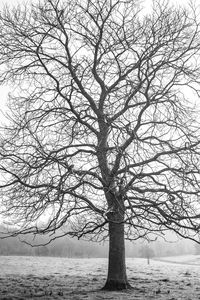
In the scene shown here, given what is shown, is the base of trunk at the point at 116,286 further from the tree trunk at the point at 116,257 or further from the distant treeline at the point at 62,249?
the distant treeline at the point at 62,249

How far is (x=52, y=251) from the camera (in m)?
43.2

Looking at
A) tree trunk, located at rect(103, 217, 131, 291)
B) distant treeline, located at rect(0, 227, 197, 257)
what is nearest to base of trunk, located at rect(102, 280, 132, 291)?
tree trunk, located at rect(103, 217, 131, 291)

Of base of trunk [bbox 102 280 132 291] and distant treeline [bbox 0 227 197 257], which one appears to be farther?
distant treeline [bbox 0 227 197 257]

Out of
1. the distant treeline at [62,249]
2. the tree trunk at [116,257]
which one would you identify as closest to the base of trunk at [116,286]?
the tree trunk at [116,257]

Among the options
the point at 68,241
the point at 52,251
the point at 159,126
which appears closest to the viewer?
the point at 159,126

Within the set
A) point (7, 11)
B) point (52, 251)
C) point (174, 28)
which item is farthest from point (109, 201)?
point (52, 251)

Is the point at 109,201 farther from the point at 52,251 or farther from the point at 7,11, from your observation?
the point at 52,251

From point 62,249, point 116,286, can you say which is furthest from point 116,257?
point 62,249

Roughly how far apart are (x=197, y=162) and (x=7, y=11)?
7875 mm

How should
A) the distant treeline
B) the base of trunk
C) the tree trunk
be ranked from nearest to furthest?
1. the base of trunk
2. the tree trunk
3. the distant treeline

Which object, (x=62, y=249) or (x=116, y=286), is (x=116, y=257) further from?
(x=62, y=249)

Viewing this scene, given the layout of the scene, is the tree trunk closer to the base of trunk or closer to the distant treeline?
the base of trunk

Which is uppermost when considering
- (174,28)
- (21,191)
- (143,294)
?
(174,28)

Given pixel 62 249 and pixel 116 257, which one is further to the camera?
pixel 62 249
